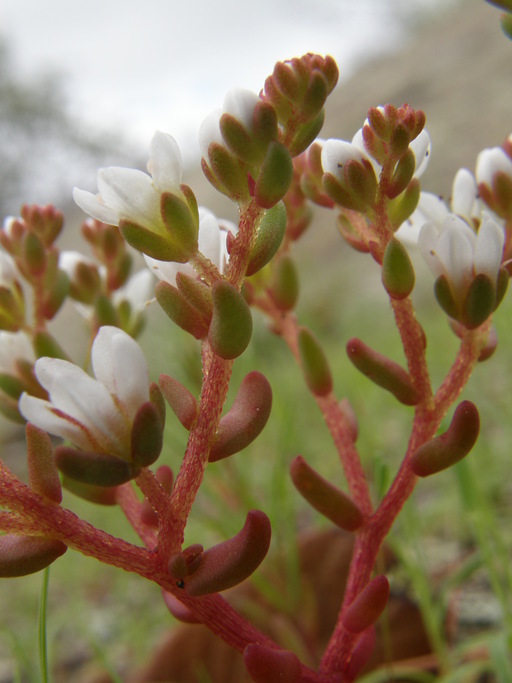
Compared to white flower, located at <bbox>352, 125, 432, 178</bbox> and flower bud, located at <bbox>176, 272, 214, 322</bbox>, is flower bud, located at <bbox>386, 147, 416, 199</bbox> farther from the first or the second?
flower bud, located at <bbox>176, 272, 214, 322</bbox>

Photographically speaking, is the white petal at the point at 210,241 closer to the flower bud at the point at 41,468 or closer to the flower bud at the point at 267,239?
the flower bud at the point at 267,239

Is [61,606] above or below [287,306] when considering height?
below

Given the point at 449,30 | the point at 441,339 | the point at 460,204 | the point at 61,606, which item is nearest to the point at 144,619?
the point at 61,606

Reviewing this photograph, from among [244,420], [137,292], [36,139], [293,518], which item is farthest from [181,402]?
[36,139]

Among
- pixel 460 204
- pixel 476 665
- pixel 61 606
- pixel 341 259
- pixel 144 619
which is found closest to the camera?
pixel 460 204

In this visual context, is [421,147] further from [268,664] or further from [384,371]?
[268,664]

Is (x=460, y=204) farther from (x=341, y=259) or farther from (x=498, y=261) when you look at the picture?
(x=341, y=259)
